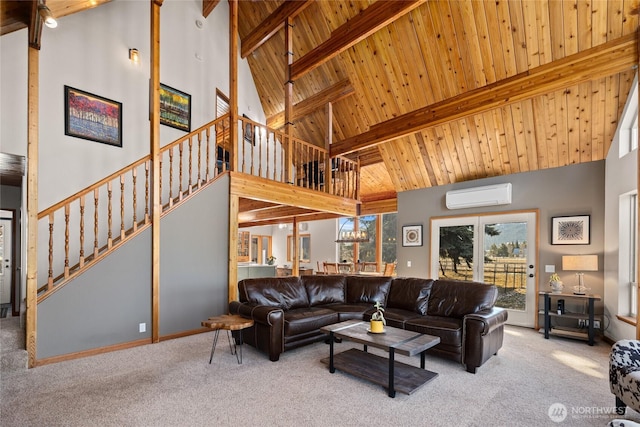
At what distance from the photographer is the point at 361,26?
199 inches

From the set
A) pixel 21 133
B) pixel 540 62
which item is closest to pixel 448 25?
pixel 540 62

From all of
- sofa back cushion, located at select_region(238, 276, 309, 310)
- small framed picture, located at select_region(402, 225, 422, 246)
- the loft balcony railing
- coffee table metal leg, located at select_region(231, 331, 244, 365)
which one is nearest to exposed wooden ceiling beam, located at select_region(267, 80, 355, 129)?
the loft balcony railing

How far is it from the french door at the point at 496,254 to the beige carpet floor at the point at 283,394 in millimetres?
1621

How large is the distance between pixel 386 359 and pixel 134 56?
5.89 meters

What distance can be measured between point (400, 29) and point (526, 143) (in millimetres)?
2606

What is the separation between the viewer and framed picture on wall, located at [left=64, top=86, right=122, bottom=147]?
473 cm

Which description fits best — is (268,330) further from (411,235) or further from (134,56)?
(134,56)

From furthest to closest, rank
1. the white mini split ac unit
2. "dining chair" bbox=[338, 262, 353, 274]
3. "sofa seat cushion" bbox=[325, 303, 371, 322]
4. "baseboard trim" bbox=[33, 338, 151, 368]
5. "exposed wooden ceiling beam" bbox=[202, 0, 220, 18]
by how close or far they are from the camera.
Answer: "dining chair" bbox=[338, 262, 353, 274]
"exposed wooden ceiling beam" bbox=[202, 0, 220, 18]
the white mini split ac unit
"sofa seat cushion" bbox=[325, 303, 371, 322]
"baseboard trim" bbox=[33, 338, 151, 368]

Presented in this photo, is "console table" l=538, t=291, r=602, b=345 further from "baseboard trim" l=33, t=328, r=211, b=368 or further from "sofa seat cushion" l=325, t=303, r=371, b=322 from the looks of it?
"baseboard trim" l=33, t=328, r=211, b=368

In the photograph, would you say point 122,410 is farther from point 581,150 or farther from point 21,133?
point 581,150

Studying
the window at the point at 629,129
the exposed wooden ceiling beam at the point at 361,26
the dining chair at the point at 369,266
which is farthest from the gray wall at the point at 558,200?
the dining chair at the point at 369,266

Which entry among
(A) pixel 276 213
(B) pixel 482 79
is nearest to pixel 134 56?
(A) pixel 276 213

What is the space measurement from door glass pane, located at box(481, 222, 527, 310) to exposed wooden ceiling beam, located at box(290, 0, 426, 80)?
3825mm

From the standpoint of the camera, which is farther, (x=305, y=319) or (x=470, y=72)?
(x=470, y=72)
